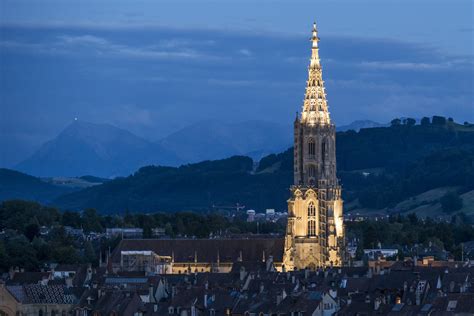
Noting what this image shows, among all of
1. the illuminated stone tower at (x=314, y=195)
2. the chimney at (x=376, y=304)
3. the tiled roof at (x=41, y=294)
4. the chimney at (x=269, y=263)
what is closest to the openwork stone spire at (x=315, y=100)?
the illuminated stone tower at (x=314, y=195)

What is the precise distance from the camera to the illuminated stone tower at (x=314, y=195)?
182375 millimetres

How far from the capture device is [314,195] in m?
185

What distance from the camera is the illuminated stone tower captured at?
182 m

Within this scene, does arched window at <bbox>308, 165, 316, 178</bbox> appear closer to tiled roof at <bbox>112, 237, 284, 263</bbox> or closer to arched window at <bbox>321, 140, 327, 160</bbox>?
arched window at <bbox>321, 140, 327, 160</bbox>

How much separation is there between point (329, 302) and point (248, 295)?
10022mm

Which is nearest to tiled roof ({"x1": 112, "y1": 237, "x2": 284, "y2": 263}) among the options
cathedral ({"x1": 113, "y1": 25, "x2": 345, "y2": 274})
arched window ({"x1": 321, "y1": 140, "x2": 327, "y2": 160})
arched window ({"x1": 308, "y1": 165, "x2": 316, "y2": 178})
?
cathedral ({"x1": 113, "y1": 25, "x2": 345, "y2": 274})

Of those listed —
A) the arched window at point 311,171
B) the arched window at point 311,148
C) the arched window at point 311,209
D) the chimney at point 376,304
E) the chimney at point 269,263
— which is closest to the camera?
the chimney at point 376,304

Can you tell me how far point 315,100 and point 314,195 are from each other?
31.6 feet

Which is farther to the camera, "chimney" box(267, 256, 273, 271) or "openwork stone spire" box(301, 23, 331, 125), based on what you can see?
"openwork stone spire" box(301, 23, 331, 125)

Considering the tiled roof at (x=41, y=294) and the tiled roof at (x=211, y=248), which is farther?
the tiled roof at (x=211, y=248)

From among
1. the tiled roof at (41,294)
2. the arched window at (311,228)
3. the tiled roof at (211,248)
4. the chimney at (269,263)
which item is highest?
the arched window at (311,228)

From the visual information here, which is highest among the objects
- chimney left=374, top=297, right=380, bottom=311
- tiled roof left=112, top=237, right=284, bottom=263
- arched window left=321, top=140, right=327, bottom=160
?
arched window left=321, top=140, right=327, bottom=160

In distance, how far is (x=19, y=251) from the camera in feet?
643

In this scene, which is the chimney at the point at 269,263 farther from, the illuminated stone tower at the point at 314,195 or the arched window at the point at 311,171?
the arched window at the point at 311,171
